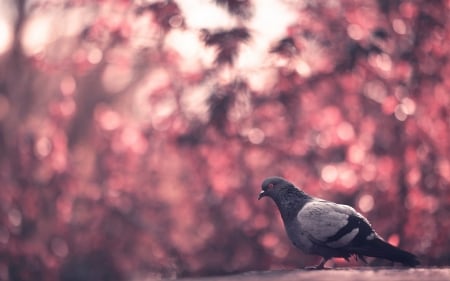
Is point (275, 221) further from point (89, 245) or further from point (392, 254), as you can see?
point (392, 254)

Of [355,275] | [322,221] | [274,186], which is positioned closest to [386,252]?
[355,275]

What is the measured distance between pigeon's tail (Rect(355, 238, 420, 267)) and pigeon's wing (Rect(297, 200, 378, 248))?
0.07m

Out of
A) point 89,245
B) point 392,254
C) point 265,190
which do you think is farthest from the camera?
point 89,245

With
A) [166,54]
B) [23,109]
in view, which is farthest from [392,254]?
[23,109]

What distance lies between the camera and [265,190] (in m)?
6.78

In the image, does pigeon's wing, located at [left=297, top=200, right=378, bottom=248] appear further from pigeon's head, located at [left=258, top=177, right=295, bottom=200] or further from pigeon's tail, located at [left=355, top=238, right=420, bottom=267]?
pigeon's head, located at [left=258, top=177, right=295, bottom=200]

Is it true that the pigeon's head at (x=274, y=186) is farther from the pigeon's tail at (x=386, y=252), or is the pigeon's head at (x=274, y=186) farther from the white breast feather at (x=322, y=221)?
the pigeon's tail at (x=386, y=252)

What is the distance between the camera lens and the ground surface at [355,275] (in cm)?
584

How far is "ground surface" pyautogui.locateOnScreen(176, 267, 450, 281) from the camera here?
→ 584 cm

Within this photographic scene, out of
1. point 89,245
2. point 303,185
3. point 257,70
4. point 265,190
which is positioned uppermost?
point 257,70

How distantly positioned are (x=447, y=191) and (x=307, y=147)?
6.73ft

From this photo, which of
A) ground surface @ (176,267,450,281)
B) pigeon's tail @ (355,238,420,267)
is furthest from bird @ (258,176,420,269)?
ground surface @ (176,267,450,281)

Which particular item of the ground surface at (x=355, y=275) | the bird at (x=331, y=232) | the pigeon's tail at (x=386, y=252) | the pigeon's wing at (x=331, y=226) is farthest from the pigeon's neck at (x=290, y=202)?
the pigeon's tail at (x=386, y=252)

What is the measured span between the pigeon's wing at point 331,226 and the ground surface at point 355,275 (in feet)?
0.85
